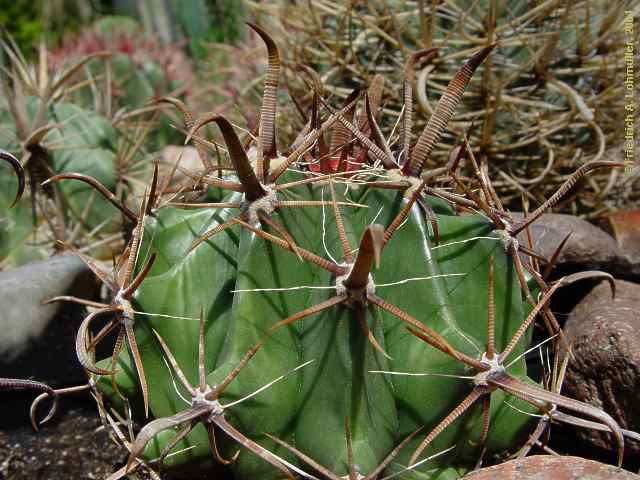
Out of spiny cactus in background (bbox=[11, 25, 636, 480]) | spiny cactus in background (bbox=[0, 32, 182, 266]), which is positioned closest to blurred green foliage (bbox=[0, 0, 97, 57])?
spiny cactus in background (bbox=[0, 32, 182, 266])

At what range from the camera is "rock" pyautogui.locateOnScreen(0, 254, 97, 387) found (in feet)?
5.78

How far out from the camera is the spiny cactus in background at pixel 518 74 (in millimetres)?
1833

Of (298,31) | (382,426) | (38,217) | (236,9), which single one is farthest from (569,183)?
(236,9)

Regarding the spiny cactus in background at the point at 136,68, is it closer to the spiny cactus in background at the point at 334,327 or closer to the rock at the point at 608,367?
the spiny cactus in background at the point at 334,327

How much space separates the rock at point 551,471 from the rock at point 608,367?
11.7 inches

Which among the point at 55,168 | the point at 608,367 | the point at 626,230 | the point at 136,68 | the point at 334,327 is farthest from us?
the point at 136,68

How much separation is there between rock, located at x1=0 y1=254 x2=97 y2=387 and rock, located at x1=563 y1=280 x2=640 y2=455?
1303 millimetres

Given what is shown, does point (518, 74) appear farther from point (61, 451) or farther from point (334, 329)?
point (61, 451)

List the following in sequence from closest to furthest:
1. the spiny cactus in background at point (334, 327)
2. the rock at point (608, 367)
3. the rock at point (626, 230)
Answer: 1. the spiny cactus in background at point (334, 327)
2. the rock at point (608, 367)
3. the rock at point (626, 230)

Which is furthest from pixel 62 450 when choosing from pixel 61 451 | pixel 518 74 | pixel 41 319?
pixel 518 74

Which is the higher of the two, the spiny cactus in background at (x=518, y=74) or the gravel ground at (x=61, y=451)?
the spiny cactus in background at (x=518, y=74)

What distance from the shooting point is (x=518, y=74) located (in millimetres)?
1852

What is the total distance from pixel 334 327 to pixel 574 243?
880mm

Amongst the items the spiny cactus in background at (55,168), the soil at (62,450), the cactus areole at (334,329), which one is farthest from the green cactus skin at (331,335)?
the spiny cactus in background at (55,168)
